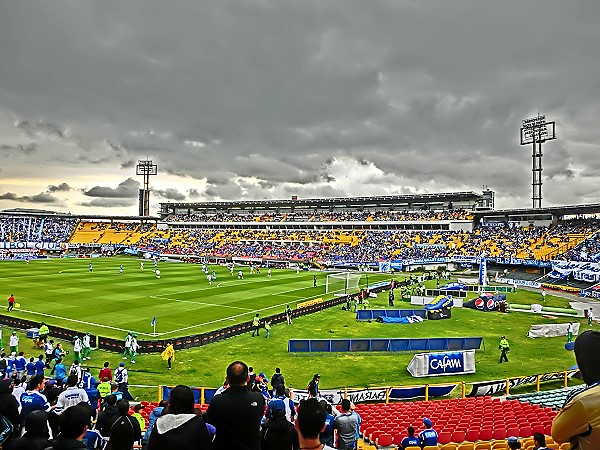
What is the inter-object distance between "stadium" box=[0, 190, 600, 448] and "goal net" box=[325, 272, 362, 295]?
25cm

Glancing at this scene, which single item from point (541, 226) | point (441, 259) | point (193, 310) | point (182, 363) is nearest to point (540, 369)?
point (182, 363)

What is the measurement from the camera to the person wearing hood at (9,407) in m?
6.34

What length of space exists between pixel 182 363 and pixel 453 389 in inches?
501

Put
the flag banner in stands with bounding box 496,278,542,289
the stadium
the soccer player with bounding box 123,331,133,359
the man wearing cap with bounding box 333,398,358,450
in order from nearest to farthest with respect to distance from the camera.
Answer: the man wearing cap with bounding box 333,398,358,450 < the stadium < the soccer player with bounding box 123,331,133,359 < the flag banner in stands with bounding box 496,278,542,289

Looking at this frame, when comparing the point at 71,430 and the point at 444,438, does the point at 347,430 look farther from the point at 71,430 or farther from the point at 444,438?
the point at 71,430

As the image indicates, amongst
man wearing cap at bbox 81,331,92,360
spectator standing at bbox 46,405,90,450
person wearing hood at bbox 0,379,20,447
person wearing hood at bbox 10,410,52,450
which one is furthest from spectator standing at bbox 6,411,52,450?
man wearing cap at bbox 81,331,92,360

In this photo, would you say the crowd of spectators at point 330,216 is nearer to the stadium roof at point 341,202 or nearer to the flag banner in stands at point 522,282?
the stadium roof at point 341,202

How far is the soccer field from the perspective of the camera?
30.4 meters

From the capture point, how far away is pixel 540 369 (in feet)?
72.2

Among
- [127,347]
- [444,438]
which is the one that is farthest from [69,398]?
[127,347]

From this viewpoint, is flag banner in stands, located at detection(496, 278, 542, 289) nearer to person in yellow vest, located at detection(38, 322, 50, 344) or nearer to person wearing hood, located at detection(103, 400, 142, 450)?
person in yellow vest, located at detection(38, 322, 50, 344)

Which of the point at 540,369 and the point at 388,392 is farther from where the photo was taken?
the point at 540,369

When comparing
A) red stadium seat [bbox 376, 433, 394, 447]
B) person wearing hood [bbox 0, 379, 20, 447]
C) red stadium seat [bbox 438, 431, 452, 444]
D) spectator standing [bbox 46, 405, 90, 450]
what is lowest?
red stadium seat [bbox 376, 433, 394, 447]

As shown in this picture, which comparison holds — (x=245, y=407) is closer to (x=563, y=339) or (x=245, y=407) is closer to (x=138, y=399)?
(x=138, y=399)
